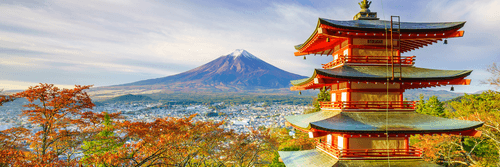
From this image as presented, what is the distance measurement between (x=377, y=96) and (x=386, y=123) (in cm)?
112

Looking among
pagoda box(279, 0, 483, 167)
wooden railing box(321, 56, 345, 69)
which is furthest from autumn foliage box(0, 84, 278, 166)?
Result: wooden railing box(321, 56, 345, 69)

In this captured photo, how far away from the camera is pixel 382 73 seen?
27.3ft

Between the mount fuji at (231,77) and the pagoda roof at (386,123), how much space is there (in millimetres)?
113464

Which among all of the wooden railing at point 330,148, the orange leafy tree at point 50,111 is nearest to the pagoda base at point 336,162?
the wooden railing at point 330,148

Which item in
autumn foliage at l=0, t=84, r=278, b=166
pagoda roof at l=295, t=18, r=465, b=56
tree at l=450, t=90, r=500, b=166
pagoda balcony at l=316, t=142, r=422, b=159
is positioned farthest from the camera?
tree at l=450, t=90, r=500, b=166

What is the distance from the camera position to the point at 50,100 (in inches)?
400

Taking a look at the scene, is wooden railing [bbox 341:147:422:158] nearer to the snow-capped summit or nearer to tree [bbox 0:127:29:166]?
tree [bbox 0:127:29:166]

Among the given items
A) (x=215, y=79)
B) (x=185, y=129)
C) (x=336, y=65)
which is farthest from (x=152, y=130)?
(x=215, y=79)

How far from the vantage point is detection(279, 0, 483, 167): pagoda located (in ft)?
25.3

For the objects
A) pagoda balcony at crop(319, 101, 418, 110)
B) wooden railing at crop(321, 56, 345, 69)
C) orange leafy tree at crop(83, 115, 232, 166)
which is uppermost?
wooden railing at crop(321, 56, 345, 69)

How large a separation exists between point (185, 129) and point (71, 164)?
243 inches

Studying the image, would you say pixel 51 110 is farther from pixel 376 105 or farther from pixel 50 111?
pixel 376 105

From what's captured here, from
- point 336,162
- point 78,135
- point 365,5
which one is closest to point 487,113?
point 365,5

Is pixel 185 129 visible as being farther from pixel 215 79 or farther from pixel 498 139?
pixel 215 79
